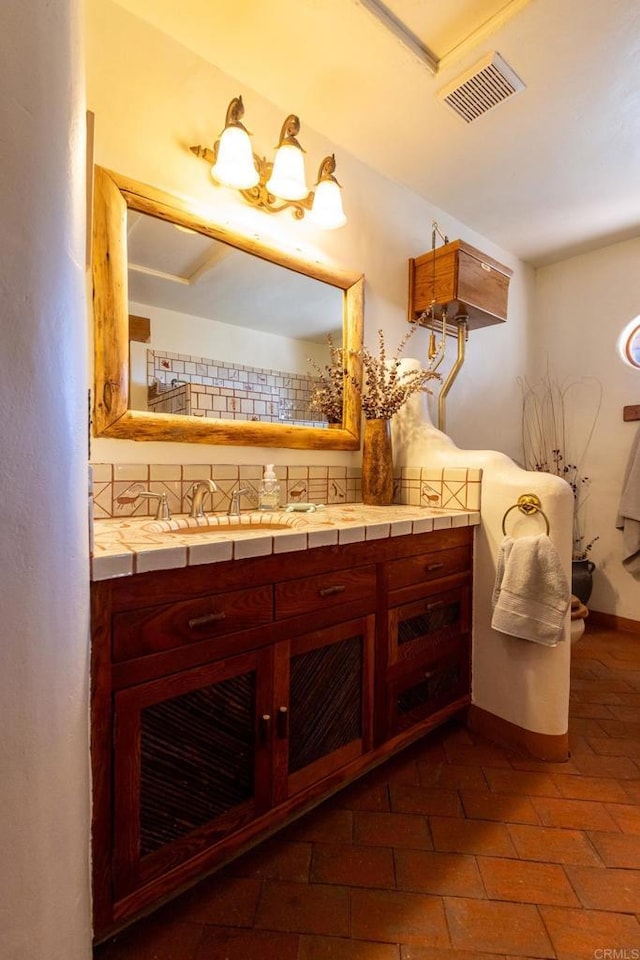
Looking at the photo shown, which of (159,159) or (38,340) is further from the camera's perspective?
(159,159)

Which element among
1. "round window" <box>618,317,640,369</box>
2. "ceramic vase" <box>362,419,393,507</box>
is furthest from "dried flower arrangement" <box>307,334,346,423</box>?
"round window" <box>618,317,640,369</box>

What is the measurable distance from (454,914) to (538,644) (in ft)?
2.65

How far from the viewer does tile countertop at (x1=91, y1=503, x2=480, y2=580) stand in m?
0.81

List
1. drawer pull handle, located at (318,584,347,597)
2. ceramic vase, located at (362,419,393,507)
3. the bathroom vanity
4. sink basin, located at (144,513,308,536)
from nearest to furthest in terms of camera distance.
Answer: the bathroom vanity < drawer pull handle, located at (318,584,347,597) < sink basin, located at (144,513,308,536) < ceramic vase, located at (362,419,393,507)

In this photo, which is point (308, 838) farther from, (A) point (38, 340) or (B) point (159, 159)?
(B) point (159, 159)

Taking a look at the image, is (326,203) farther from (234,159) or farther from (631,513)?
(631,513)

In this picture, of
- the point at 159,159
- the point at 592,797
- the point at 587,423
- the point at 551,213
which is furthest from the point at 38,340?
the point at 587,423

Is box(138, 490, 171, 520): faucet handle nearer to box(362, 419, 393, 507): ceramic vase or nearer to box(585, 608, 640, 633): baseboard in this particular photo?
box(362, 419, 393, 507): ceramic vase

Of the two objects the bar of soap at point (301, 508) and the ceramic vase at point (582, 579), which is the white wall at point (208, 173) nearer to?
the bar of soap at point (301, 508)

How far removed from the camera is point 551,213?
2.34 metres

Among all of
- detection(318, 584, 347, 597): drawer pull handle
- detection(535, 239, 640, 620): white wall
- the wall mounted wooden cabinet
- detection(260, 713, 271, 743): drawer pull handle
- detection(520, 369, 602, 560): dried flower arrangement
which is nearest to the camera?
detection(260, 713, 271, 743): drawer pull handle

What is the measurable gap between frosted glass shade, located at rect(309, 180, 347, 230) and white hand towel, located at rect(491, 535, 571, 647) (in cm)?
140

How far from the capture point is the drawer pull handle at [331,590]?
112cm

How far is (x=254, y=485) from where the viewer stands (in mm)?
1582
